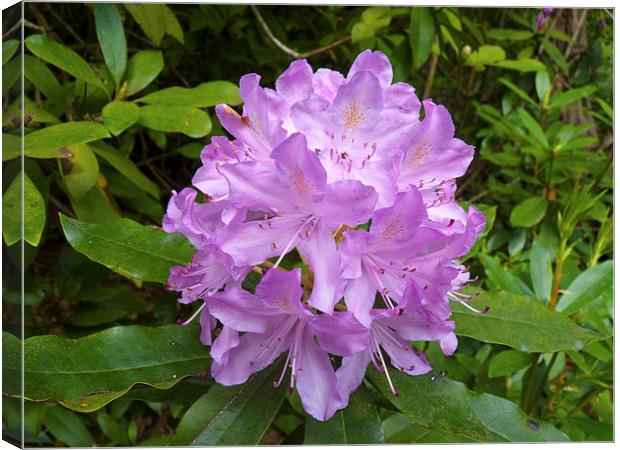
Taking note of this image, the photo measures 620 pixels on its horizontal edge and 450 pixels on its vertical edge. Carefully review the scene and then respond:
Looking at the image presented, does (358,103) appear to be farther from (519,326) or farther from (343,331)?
(519,326)

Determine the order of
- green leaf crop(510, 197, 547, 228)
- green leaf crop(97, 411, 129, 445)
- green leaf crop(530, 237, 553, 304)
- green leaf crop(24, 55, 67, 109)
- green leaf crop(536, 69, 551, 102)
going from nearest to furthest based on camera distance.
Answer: green leaf crop(24, 55, 67, 109) < green leaf crop(530, 237, 553, 304) < green leaf crop(97, 411, 129, 445) < green leaf crop(510, 197, 547, 228) < green leaf crop(536, 69, 551, 102)

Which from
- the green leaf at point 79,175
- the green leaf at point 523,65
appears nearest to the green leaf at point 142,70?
the green leaf at point 79,175

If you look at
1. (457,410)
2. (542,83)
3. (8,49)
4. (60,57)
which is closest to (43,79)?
(60,57)

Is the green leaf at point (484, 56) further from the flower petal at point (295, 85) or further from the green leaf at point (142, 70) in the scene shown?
the flower petal at point (295, 85)

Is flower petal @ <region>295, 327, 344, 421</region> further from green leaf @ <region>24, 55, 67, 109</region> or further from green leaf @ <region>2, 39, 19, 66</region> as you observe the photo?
green leaf @ <region>24, 55, 67, 109</region>

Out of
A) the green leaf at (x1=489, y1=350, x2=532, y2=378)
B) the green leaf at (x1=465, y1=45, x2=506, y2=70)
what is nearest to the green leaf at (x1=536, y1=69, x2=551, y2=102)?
the green leaf at (x1=465, y1=45, x2=506, y2=70)

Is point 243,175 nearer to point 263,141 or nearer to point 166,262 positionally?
point 263,141
